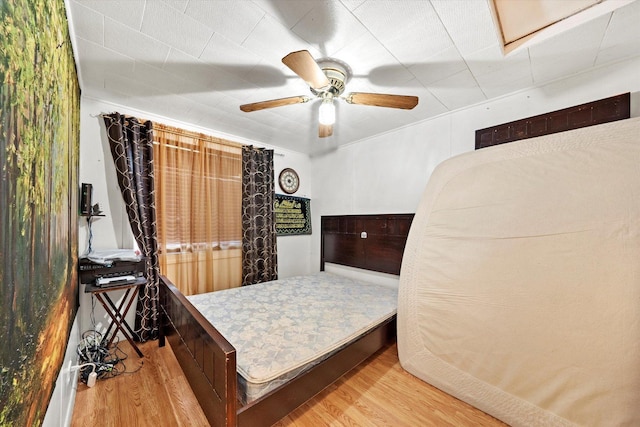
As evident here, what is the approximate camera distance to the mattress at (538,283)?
1.17 metres

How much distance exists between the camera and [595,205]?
1.26m

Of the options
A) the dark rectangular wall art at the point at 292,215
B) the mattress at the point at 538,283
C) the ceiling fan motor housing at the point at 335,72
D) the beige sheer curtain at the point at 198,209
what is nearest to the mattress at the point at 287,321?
the mattress at the point at 538,283

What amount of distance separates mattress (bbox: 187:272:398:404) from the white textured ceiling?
1.95 meters

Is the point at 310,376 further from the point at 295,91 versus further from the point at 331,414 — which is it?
the point at 295,91

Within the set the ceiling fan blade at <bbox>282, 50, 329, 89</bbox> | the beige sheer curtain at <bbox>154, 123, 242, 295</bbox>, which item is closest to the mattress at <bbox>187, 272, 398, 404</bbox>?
the beige sheer curtain at <bbox>154, 123, 242, 295</bbox>

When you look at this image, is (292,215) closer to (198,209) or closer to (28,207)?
(198,209)

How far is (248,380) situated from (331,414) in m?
0.70

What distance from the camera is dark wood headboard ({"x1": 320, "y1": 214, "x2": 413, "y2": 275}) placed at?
2996mm

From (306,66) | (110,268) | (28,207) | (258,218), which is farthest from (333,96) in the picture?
(110,268)

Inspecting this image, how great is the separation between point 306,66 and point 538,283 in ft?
6.01

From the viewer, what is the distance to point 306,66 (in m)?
1.37

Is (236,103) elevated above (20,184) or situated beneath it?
elevated above


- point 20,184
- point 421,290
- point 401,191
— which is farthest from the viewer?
point 401,191

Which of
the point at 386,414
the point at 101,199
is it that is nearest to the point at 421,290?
the point at 386,414
